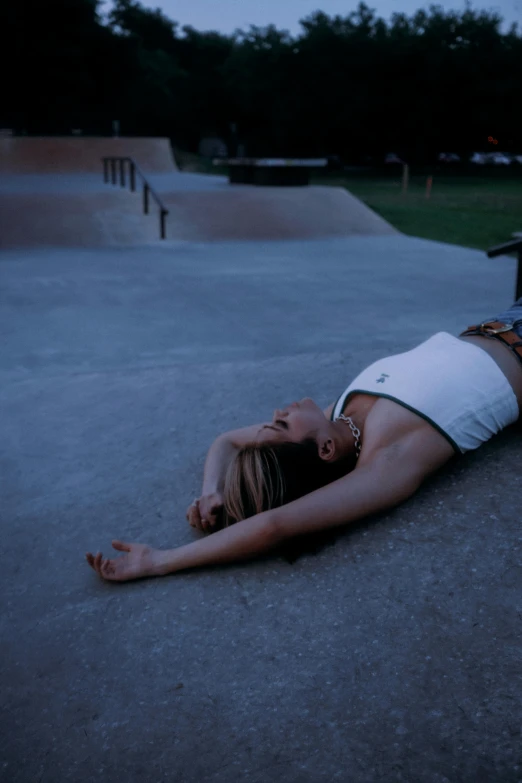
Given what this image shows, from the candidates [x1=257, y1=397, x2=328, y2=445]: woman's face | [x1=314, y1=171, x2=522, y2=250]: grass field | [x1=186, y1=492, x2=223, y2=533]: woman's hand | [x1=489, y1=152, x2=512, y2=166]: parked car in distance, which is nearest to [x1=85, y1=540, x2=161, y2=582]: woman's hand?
[x1=186, y1=492, x2=223, y2=533]: woman's hand

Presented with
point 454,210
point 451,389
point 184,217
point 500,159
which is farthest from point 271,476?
point 500,159

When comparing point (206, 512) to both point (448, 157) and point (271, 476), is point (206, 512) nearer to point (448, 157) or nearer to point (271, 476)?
point (271, 476)

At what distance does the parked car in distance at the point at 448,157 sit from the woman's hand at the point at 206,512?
197 ft

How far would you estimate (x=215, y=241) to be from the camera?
44.0 feet

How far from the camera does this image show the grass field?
16188 mm

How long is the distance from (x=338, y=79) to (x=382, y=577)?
5547 centimetres

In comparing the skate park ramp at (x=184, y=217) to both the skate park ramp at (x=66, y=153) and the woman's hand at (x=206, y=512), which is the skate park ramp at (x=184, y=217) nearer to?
the skate park ramp at (x=66, y=153)

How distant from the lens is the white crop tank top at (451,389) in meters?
2.92

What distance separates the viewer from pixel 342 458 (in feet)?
9.55

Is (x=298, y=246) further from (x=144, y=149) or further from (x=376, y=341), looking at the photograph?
(x=144, y=149)

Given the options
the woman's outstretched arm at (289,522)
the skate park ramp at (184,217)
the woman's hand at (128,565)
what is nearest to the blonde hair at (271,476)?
the woman's outstretched arm at (289,522)

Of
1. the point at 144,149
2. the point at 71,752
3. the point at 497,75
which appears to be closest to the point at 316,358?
the point at 71,752

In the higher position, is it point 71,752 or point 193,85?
point 193,85

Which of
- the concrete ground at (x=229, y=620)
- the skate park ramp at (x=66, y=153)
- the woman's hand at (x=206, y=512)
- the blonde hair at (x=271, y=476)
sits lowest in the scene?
the concrete ground at (x=229, y=620)
